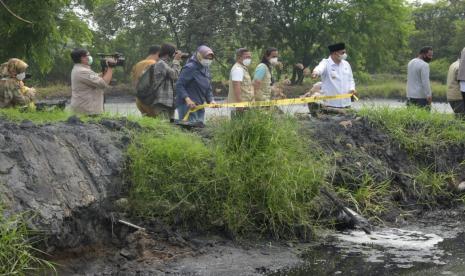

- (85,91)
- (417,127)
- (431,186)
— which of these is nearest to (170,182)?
(85,91)

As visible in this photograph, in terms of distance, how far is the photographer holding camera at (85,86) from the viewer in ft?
30.7

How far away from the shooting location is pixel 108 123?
8.66m

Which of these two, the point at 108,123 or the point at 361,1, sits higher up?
the point at 361,1

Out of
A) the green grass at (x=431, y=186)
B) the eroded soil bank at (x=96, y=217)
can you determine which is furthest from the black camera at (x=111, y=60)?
the green grass at (x=431, y=186)

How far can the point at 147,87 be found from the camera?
1020cm

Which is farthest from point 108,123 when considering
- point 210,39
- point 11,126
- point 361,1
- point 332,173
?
point 361,1

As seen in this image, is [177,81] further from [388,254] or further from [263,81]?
[388,254]

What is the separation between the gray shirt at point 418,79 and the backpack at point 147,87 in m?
4.72

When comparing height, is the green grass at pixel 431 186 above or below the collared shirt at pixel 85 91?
below

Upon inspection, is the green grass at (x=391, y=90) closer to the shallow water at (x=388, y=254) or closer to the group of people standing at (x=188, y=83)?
the group of people standing at (x=188, y=83)

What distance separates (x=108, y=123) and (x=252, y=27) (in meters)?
33.5

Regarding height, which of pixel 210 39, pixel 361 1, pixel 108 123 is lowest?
pixel 108 123

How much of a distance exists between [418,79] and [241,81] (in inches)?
145

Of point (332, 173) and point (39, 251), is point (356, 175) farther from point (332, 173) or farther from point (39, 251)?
point (39, 251)
